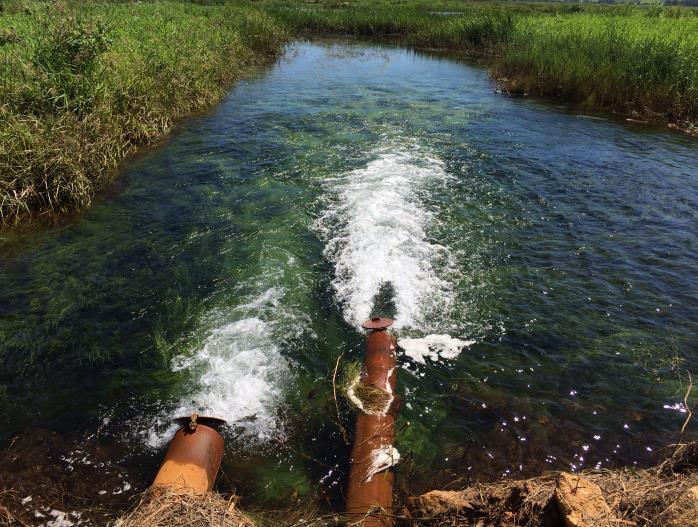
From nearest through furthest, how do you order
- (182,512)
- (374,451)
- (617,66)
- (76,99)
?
1. (182,512)
2. (374,451)
3. (76,99)
4. (617,66)

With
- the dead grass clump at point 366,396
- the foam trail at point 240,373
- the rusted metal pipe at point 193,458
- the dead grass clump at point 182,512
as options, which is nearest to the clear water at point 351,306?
the foam trail at point 240,373

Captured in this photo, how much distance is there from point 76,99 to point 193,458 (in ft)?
31.1

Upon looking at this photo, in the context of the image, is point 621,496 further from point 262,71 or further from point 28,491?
point 262,71

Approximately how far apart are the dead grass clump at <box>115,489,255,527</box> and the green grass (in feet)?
24.3

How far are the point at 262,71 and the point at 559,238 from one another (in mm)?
19901

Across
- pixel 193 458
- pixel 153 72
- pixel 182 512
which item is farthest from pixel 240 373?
pixel 153 72

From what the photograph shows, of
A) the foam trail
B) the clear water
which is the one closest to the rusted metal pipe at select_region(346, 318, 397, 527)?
the clear water

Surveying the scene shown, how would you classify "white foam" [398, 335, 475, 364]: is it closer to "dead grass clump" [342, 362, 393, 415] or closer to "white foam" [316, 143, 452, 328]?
"white foam" [316, 143, 452, 328]

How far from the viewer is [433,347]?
19.9 ft

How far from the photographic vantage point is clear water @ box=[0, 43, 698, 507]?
4832 millimetres

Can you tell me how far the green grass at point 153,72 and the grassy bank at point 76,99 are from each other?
31 millimetres

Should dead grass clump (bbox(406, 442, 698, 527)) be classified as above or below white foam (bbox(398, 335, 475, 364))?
above

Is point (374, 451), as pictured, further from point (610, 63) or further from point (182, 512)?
point (610, 63)

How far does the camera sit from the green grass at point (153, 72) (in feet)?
29.2
